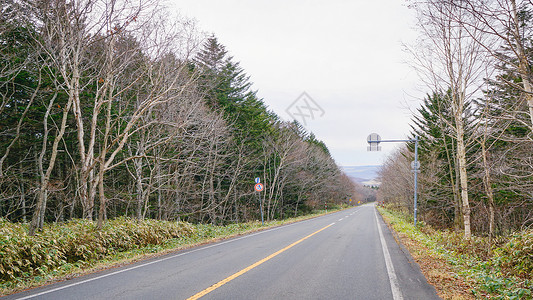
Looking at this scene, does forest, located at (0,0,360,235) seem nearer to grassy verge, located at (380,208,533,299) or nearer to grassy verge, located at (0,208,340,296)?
grassy verge, located at (0,208,340,296)

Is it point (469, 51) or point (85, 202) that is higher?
point (469, 51)

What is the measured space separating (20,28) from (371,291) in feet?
46.4

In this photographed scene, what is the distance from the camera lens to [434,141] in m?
22.5

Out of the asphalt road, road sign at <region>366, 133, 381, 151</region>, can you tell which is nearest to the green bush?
the asphalt road

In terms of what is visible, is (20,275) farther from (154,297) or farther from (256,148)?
(256,148)

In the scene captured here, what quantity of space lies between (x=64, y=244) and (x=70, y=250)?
0.25 m

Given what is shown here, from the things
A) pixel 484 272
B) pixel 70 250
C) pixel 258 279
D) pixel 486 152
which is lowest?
pixel 70 250

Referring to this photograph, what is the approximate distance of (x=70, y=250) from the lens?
26.1ft

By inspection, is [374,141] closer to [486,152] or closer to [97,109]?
[486,152]

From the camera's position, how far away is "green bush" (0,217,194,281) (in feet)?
21.1

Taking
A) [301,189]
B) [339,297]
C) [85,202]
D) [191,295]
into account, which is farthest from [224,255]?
[301,189]

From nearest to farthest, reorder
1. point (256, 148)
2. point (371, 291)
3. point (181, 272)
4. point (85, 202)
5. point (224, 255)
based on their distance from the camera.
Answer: point (371, 291) < point (181, 272) < point (224, 255) < point (85, 202) < point (256, 148)

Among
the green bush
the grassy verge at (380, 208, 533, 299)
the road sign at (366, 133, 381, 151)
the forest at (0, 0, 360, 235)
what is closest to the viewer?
the grassy verge at (380, 208, 533, 299)

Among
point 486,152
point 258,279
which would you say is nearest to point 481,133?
point 486,152
